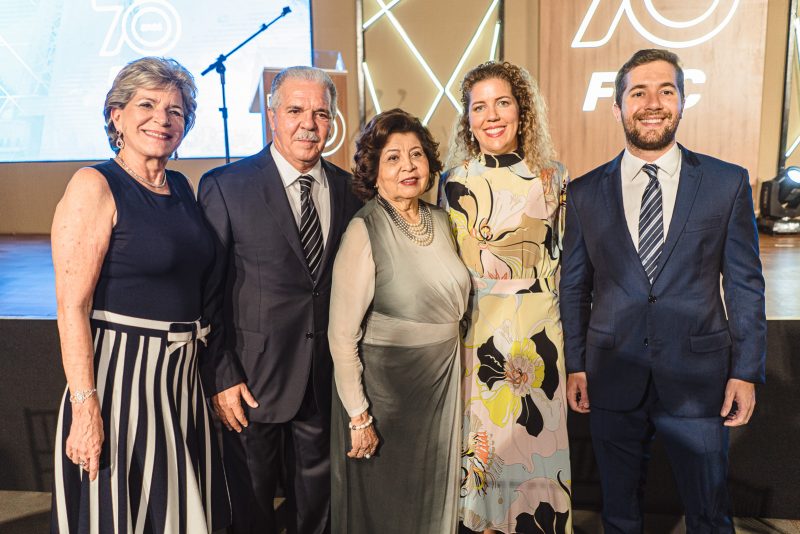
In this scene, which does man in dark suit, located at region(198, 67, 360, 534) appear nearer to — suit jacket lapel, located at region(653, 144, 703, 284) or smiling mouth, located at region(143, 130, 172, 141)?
smiling mouth, located at region(143, 130, 172, 141)

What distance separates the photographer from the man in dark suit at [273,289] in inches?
69.2

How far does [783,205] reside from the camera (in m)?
5.32

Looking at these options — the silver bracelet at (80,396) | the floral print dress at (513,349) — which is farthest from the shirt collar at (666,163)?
the silver bracelet at (80,396)

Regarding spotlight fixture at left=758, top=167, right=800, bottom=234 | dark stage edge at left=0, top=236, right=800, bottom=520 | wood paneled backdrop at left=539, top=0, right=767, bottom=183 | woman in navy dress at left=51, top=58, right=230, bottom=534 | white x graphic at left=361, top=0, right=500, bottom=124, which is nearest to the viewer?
woman in navy dress at left=51, top=58, right=230, bottom=534

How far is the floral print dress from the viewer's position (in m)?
1.87

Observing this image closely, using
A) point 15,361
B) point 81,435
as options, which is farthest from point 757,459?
point 15,361

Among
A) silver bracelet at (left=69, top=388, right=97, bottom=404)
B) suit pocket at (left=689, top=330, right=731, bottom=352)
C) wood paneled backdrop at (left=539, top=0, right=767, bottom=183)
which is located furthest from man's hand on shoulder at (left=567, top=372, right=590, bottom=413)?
wood paneled backdrop at (left=539, top=0, right=767, bottom=183)

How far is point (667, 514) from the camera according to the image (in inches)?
95.7

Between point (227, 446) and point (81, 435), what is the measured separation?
511mm

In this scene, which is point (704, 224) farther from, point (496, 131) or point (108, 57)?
point (108, 57)

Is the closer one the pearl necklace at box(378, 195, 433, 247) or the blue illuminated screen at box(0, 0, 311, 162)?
the pearl necklace at box(378, 195, 433, 247)

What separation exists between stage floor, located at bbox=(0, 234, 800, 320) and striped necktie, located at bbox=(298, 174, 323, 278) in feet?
4.50

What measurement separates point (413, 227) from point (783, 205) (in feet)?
16.0

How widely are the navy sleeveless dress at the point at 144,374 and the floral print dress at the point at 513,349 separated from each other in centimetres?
80
